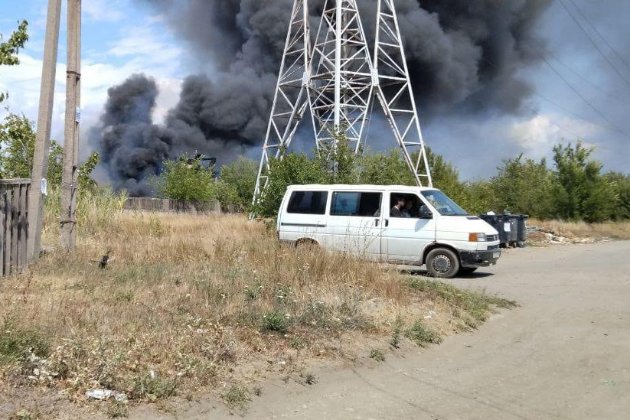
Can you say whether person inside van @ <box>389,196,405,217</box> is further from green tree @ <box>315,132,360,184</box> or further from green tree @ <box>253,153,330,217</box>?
green tree @ <box>315,132,360,184</box>

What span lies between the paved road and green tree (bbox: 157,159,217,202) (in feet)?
133

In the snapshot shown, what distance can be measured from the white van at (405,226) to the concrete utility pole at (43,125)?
546cm

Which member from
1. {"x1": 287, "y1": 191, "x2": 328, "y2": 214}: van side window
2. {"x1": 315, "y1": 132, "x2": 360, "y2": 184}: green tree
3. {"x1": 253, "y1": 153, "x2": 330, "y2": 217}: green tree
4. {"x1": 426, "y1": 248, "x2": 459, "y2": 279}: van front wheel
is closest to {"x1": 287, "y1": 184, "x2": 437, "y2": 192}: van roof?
{"x1": 287, "y1": 191, "x2": 328, "y2": 214}: van side window

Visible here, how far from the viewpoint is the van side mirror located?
13805 millimetres

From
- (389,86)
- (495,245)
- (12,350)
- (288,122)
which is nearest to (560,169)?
(389,86)

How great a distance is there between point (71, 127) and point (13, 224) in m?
3.09

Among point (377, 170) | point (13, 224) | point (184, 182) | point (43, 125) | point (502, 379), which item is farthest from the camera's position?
point (184, 182)

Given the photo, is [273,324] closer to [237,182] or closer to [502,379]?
[502,379]

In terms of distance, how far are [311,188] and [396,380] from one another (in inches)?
363

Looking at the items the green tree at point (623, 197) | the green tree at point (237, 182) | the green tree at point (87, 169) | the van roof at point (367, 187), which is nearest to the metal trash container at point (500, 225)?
the van roof at point (367, 187)

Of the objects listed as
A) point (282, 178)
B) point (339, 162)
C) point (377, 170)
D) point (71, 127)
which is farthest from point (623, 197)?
point (71, 127)

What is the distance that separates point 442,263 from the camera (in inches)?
538

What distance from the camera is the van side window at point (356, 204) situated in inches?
558

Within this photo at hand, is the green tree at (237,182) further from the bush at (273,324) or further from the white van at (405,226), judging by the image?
the bush at (273,324)
